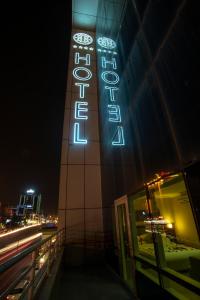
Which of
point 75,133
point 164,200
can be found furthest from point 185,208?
point 75,133

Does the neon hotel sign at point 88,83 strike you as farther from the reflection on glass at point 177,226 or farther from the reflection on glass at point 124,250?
the reflection on glass at point 177,226

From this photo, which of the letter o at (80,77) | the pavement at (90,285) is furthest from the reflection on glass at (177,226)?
the letter o at (80,77)

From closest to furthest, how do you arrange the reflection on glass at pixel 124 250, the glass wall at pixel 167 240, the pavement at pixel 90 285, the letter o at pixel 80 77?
the glass wall at pixel 167 240, the pavement at pixel 90 285, the reflection on glass at pixel 124 250, the letter o at pixel 80 77

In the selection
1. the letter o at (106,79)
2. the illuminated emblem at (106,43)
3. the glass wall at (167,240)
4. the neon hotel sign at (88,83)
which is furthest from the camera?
the illuminated emblem at (106,43)

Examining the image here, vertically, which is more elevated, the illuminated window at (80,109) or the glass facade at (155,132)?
the illuminated window at (80,109)

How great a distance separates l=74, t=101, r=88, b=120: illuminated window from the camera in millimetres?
8727

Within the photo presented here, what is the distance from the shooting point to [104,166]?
26.9 feet

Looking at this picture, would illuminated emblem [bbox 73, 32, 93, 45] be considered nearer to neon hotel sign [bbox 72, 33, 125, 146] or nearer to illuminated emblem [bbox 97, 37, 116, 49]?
neon hotel sign [bbox 72, 33, 125, 146]

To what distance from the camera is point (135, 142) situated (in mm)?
5371

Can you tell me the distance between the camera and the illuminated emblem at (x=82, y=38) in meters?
11.2

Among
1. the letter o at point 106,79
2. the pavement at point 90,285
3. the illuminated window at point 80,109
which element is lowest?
the pavement at point 90,285

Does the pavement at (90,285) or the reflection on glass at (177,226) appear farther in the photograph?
the reflection on glass at (177,226)

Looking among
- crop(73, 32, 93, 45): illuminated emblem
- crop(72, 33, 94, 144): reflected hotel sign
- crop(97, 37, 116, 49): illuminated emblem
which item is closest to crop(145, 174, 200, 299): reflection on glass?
crop(72, 33, 94, 144): reflected hotel sign

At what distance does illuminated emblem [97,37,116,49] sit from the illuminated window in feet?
11.6
